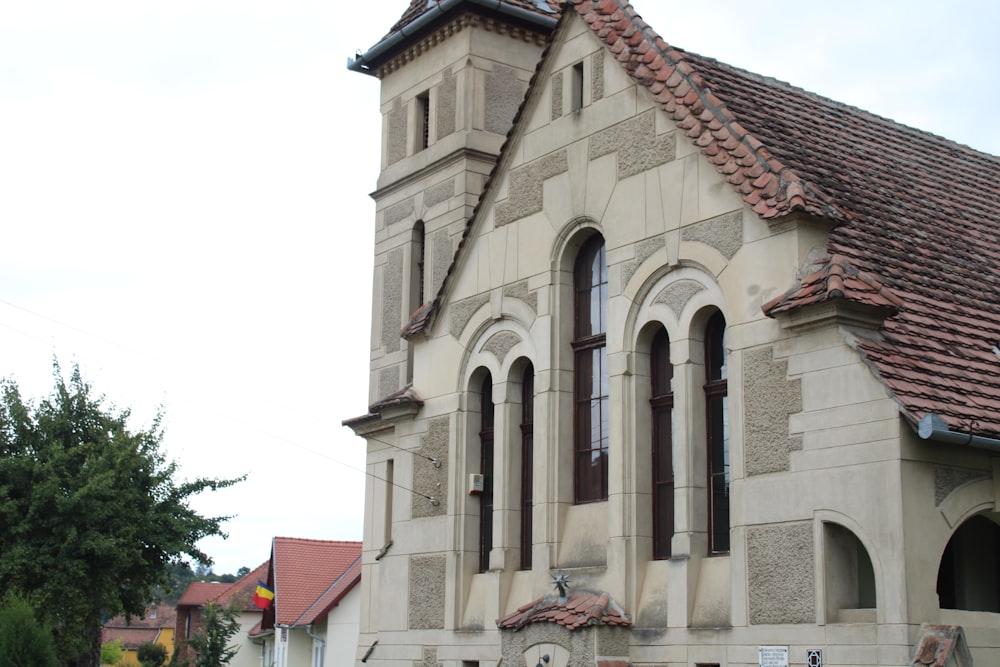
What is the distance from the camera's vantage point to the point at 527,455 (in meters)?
18.7

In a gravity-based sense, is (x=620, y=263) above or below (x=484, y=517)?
above

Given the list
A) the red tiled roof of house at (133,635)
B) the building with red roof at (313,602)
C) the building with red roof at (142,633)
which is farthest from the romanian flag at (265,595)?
the red tiled roof of house at (133,635)

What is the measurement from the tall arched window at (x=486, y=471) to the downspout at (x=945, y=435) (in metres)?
7.71

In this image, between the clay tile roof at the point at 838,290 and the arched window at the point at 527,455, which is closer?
the clay tile roof at the point at 838,290

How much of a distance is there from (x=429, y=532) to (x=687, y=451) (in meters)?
5.52

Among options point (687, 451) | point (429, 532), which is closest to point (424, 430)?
point (429, 532)

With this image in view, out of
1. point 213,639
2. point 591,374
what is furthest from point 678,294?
point 213,639

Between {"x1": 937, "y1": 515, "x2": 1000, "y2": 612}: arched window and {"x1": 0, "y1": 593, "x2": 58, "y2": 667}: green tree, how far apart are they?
541 inches

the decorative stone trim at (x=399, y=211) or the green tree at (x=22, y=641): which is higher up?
the decorative stone trim at (x=399, y=211)

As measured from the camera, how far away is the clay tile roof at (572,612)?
15984 mm

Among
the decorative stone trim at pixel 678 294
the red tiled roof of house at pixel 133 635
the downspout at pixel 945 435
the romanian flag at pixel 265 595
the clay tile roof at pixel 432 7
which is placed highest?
the clay tile roof at pixel 432 7

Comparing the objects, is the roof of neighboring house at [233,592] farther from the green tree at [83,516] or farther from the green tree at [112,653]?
the green tree at [83,516]

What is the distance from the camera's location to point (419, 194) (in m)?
26.5

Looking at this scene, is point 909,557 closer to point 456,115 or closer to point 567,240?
point 567,240
